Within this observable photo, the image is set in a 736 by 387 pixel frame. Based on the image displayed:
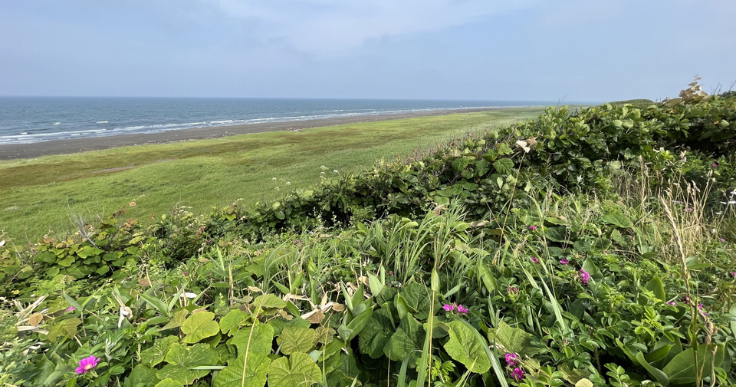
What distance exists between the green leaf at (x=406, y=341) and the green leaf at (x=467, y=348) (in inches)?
5.0

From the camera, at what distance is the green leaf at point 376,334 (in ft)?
4.03

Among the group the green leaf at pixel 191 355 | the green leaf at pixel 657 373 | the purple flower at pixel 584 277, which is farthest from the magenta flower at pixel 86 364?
the purple flower at pixel 584 277

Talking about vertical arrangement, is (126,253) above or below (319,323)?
below

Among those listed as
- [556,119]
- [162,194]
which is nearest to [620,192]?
[556,119]

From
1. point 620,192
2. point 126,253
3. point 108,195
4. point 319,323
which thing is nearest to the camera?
point 319,323

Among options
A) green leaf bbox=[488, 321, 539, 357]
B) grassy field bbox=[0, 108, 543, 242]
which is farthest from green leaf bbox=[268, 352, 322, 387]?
grassy field bbox=[0, 108, 543, 242]

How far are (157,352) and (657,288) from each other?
1.88 m

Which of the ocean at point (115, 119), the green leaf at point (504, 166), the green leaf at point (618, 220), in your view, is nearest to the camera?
the green leaf at point (618, 220)

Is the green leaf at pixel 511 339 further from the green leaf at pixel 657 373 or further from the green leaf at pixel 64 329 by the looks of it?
the green leaf at pixel 64 329

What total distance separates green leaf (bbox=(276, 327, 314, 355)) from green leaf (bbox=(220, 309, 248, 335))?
0.54 ft

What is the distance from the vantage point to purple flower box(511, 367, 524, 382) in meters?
1.04

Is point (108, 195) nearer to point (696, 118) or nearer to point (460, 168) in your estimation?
point (460, 168)

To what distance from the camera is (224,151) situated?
20531mm

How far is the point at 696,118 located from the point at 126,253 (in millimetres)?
7101
